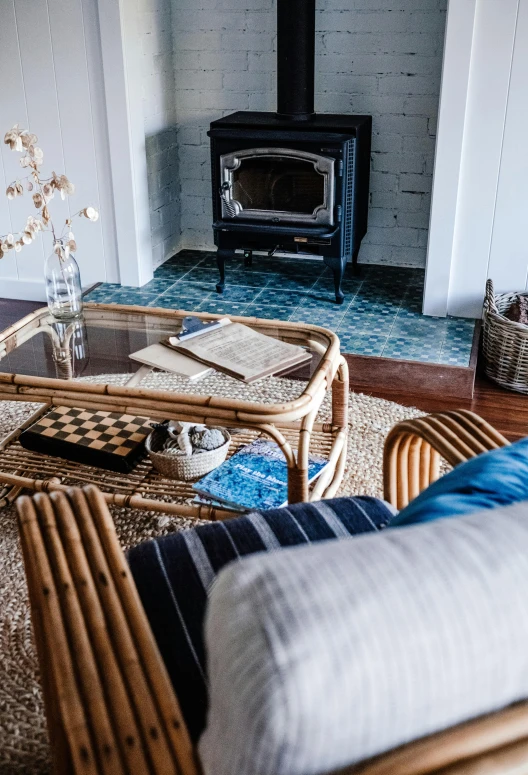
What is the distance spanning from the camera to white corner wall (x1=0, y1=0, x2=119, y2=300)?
3.54m

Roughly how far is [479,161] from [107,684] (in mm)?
2894

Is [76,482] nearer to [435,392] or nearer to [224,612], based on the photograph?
[435,392]

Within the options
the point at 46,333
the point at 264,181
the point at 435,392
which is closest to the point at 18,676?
the point at 46,333

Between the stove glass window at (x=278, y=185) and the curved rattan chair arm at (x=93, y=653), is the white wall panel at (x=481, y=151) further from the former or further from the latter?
the curved rattan chair arm at (x=93, y=653)

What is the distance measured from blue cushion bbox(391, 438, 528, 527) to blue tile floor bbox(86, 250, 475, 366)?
211 centimetres

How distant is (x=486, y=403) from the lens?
289 centimetres

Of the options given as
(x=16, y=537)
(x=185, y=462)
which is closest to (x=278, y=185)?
(x=185, y=462)

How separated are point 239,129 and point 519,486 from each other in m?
2.86

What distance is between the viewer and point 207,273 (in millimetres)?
4129

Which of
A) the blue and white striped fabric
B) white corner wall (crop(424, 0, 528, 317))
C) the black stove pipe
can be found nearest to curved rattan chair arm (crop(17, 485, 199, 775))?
the blue and white striped fabric

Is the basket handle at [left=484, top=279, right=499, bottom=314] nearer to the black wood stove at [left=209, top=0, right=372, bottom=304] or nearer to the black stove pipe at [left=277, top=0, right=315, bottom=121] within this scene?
the black wood stove at [left=209, top=0, right=372, bottom=304]

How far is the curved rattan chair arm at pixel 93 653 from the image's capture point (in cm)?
82

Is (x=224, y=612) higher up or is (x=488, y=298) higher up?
(x=224, y=612)

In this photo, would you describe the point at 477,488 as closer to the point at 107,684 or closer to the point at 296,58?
the point at 107,684
